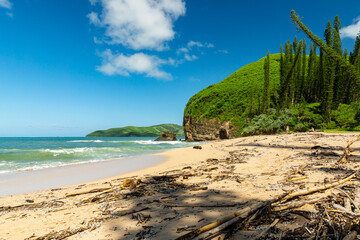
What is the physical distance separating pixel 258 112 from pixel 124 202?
43.9 m

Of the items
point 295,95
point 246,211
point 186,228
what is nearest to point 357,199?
point 246,211

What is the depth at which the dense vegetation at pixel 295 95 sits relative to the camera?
24.4 metres

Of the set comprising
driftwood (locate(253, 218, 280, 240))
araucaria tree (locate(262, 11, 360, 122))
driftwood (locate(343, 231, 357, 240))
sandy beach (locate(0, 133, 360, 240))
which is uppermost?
araucaria tree (locate(262, 11, 360, 122))

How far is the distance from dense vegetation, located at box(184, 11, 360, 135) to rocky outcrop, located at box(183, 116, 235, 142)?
1510 mm

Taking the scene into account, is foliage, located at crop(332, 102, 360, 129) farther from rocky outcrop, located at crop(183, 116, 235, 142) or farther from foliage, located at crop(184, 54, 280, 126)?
rocky outcrop, located at crop(183, 116, 235, 142)

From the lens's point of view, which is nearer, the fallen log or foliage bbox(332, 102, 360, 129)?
the fallen log

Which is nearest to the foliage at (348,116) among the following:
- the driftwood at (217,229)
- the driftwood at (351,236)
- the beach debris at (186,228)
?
the driftwood at (351,236)

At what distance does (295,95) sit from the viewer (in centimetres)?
4369

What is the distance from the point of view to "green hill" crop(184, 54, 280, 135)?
49.6 metres

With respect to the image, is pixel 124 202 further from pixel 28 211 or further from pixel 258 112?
pixel 258 112

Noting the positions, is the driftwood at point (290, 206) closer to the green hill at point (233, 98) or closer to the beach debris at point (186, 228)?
the beach debris at point (186, 228)

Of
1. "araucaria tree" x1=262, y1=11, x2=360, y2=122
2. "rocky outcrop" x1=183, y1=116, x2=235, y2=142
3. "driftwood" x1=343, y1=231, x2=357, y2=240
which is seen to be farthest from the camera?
"rocky outcrop" x1=183, y1=116, x2=235, y2=142

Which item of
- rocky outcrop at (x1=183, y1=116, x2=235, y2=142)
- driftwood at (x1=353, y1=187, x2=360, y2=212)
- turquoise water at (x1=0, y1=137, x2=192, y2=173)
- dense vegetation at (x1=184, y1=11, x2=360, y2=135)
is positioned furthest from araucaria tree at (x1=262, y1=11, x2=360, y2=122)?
turquoise water at (x1=0, y1=137, x2=192, y2=173)

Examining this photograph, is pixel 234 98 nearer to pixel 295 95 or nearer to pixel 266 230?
pixel 295 95
